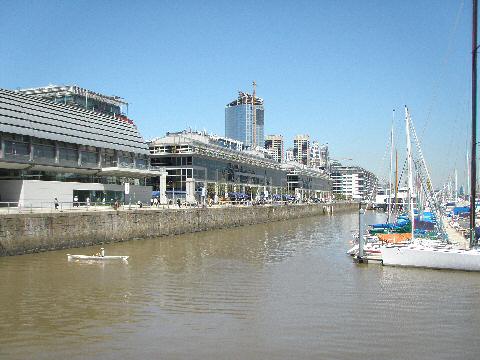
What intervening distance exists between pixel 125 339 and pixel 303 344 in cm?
687

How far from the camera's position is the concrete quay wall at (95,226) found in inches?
1662

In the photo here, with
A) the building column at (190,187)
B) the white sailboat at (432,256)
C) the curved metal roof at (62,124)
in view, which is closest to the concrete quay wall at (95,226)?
the curved metal roof at (62,124)

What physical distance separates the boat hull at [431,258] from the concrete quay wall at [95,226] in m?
28.9

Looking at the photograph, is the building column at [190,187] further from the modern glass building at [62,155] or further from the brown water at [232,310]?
the brown water at [232,310]

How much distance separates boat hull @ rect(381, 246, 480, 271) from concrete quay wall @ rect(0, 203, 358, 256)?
28898mm

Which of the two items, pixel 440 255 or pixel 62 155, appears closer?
pixel 440 255

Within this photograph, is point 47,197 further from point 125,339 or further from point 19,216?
point 125,339

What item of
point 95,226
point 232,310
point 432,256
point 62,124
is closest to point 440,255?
point 432,256

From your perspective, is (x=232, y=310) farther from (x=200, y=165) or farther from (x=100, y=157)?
(x=200, y=165)

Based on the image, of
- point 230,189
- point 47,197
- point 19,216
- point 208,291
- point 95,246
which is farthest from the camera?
point 230,189

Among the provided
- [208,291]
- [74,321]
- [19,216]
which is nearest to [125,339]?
[74,321]

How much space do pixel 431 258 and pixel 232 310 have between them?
60.4 feet

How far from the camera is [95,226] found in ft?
171

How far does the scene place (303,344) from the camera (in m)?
18.9
